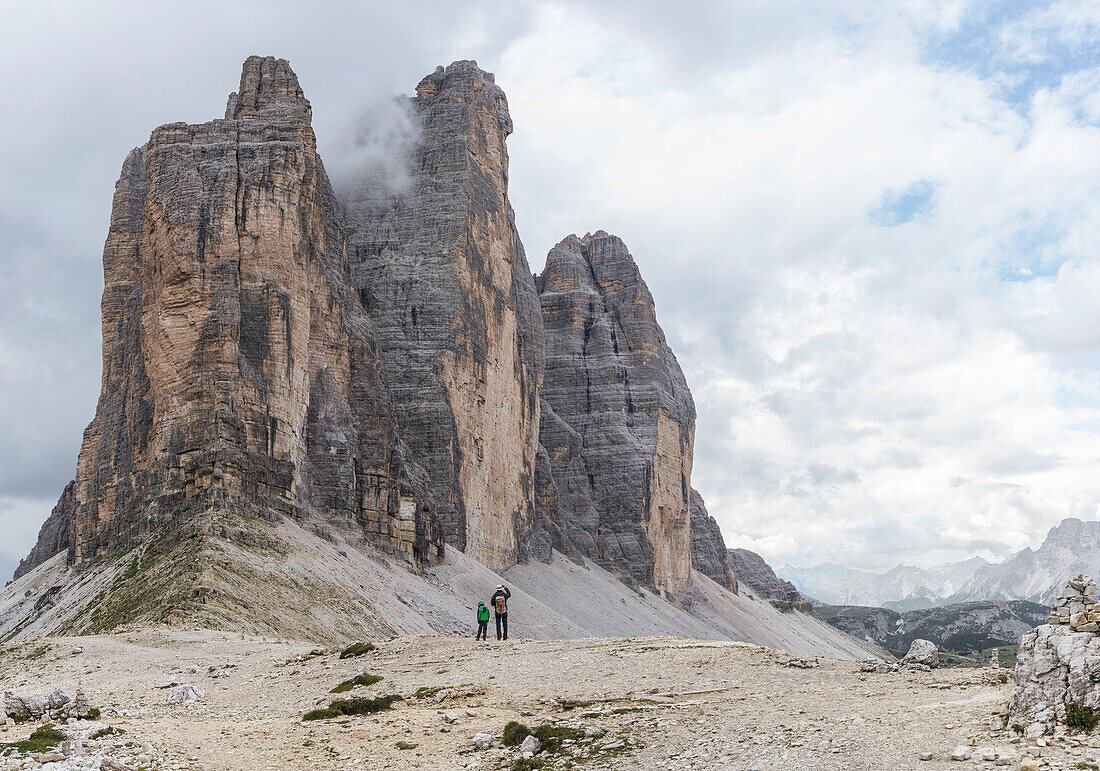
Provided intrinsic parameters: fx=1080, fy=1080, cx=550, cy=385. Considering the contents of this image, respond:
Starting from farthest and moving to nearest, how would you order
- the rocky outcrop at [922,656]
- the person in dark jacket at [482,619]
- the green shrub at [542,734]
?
the person in dark jacket at [482,619]
the rocky outcrop at [922,656]
the green shrub at [542,734]

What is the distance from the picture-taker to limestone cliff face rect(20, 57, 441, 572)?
233ft

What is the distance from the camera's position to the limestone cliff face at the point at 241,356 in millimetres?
71062

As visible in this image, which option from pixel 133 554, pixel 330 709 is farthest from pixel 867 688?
pixel 133 554

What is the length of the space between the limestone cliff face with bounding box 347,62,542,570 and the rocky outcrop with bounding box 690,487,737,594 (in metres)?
63.0

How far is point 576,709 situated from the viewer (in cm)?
2384

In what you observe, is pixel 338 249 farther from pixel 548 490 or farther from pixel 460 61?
pixel 548 490

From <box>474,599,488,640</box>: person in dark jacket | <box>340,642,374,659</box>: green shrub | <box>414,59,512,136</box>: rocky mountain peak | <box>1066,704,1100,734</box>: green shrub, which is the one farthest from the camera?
<box>414,59,512,136</box>: rocky mountain peak

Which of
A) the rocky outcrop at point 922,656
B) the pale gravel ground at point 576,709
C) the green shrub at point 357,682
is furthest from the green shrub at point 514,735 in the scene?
the rocky outcrop at point 922,656

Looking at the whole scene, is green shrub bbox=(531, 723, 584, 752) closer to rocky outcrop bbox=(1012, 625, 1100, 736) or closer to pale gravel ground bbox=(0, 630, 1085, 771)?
pale gravel ground bbox=(0, 630, 1085, 771)

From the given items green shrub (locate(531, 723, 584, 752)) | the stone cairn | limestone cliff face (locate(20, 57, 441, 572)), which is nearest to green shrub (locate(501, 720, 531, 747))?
green shrub (locate(531, 723, 584, 752))

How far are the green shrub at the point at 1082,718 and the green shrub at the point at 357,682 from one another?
688 inches

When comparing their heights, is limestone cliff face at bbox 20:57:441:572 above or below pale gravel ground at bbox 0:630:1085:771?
above

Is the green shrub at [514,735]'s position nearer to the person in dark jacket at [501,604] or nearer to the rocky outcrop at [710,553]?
the person in dark jacket at [501,604]

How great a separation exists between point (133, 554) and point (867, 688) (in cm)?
5230
